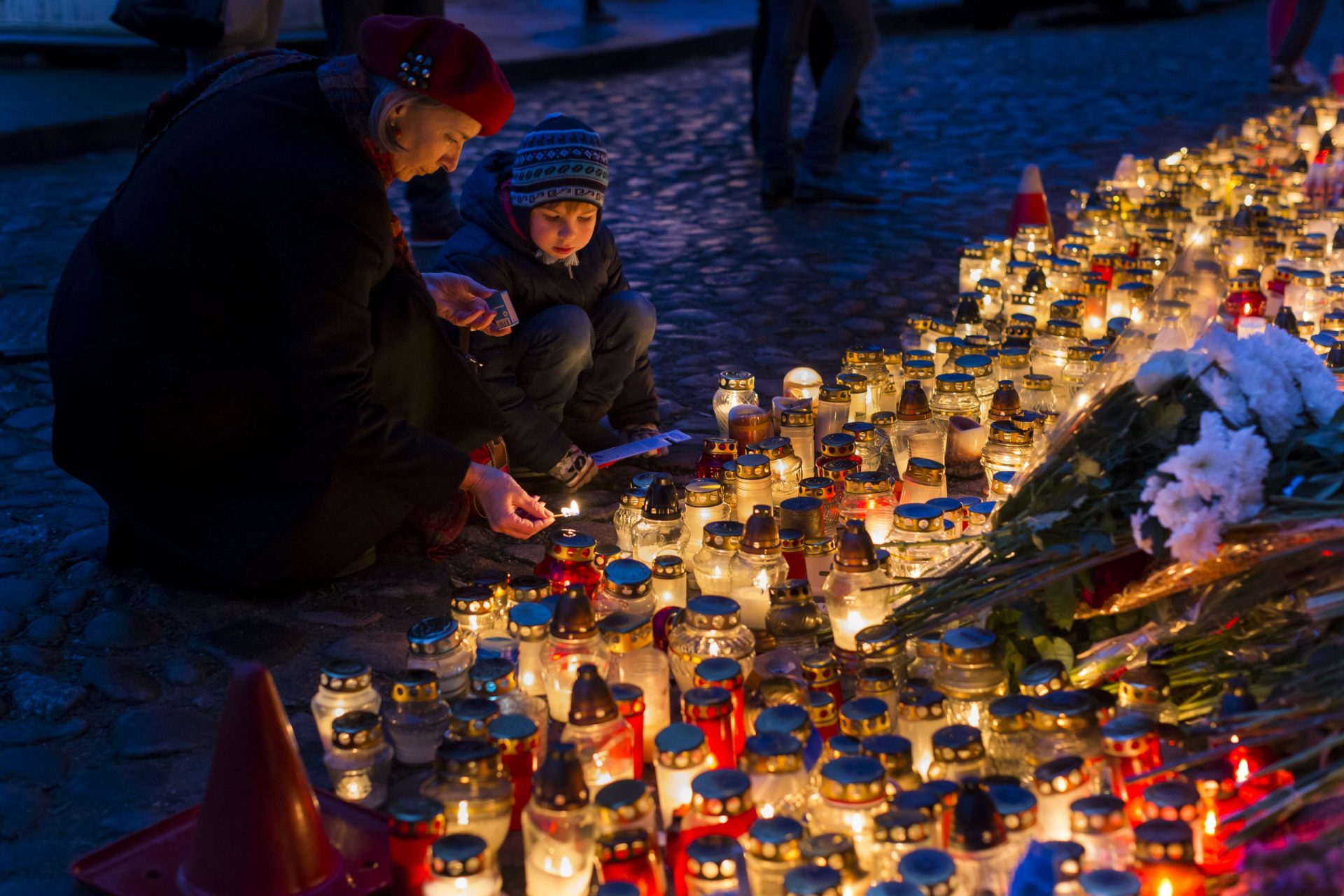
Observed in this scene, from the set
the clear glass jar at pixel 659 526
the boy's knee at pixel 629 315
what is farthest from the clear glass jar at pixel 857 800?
the boy's knee at pixel 629 315

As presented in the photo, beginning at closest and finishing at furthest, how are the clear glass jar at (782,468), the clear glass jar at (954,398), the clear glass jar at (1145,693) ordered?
the clear glass jar at (1145,693), the clear glass jar at (782,468), the clear glass jar at (954,398)

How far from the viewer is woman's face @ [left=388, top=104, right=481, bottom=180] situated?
11.5 feet

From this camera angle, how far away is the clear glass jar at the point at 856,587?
3365mm

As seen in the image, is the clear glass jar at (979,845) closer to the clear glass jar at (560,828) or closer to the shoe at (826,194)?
the clear glass jar at (560,828)

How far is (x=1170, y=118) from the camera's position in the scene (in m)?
11.2

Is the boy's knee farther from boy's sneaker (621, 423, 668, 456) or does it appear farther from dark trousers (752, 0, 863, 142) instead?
dark trousers (752, 0, 863, 142)

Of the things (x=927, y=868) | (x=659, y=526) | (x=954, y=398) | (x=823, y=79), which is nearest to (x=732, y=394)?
(x=954, y=398)

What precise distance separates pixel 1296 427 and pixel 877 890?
4.46 ft

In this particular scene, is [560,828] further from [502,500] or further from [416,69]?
[416,69]

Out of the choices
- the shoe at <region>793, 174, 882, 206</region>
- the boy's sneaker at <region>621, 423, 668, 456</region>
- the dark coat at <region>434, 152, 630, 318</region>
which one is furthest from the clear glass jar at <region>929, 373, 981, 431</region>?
the shoe at <region>793, 174, 882, 206</region>

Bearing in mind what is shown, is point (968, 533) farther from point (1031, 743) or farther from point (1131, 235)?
point (1131, 235)

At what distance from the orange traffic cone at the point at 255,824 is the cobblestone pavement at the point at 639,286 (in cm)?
38

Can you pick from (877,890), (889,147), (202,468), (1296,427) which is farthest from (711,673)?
(889,147)

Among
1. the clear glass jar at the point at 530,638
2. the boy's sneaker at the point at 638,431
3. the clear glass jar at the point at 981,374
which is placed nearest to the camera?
the clear glass jar at the point at 530,638
